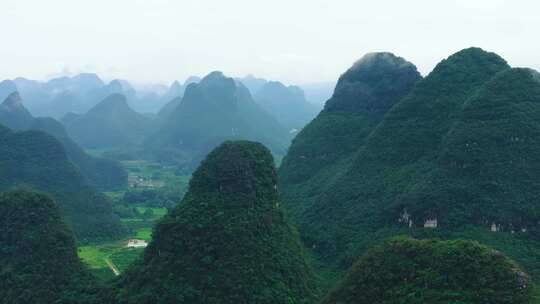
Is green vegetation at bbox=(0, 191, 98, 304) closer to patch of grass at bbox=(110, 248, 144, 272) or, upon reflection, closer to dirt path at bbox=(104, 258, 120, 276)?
dirt path at bbox=(104, 258, 120, 276)

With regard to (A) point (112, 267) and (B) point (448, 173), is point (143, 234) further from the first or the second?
(B) point (448, 173)

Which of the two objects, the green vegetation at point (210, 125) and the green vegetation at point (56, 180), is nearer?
the green vegetation at point (56, 180)

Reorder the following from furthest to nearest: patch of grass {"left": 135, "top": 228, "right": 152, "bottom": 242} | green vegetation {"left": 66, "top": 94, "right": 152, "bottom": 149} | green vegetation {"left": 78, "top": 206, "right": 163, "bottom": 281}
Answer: green vegetation {"left": 66, "top": 94, "right": 152, "bottom": 149}
patch of grass {"left": 135, "top": 228, "right": 152, "bottom": 242}
green vegetation {"left": 78, "top": 206, "right": 163, "bottom": 281}

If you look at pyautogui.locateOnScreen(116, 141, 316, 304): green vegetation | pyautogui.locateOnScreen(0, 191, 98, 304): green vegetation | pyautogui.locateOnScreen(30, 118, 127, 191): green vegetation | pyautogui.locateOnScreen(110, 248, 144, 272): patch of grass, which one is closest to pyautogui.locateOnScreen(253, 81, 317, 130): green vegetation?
pyautogui.locateOnScreen(30, 118, 127, 191): green vegetation

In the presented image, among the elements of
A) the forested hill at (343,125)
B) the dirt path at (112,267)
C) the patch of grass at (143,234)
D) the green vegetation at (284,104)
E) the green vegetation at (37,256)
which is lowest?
the dirt path at (112,267)

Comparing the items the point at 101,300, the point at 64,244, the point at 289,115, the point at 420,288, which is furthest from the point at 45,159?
the point at 289,115

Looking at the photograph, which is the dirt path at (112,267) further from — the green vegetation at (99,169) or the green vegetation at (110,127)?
the green vegetation at (110,127)

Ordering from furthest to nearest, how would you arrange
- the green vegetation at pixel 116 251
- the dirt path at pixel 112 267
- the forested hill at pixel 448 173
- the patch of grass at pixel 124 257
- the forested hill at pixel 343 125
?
the forested hill at pixel 343 125, the patch of grass at pixel 124 257, the green vegetation at pixel 116 251, the dirt path at pixel 112 267, the forested hill at pixel 448 173

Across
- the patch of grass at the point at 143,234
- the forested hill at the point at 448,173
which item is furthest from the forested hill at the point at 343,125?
the patch of grass at the point at 143,234
